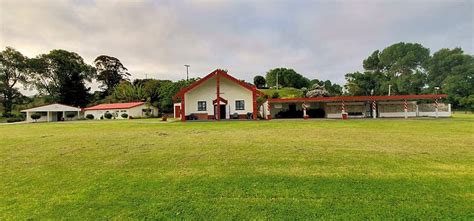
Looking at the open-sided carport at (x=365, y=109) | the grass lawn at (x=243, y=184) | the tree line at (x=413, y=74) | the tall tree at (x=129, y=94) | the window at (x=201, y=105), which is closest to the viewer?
the grass lawn at (x=243, y=184)

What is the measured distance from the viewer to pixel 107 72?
6938 centimetres

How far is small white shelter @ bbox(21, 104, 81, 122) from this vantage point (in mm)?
44531

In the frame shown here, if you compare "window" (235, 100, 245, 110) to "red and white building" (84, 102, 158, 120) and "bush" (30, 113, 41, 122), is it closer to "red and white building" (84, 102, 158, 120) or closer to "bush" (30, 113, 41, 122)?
"red and white building" (84, 102, 158, 120)

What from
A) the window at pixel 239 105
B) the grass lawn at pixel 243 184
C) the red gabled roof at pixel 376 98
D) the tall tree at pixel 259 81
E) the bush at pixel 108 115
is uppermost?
the tall tree at pixel 259 81

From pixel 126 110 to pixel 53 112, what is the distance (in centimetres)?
1444

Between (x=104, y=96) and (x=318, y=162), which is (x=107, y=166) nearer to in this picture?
(x=318, y=162)

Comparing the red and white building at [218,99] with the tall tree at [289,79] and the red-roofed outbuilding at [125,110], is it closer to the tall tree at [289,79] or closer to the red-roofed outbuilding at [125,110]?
the red-roofed outbuilding at [125,110]

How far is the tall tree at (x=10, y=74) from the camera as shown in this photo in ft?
166

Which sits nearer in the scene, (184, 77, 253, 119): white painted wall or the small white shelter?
(184, 77, 253, 119): white painted wall

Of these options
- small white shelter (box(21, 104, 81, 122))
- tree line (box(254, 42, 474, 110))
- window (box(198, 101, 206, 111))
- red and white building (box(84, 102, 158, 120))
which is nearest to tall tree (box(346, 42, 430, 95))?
tree line (box(254, 42, 474, 110))

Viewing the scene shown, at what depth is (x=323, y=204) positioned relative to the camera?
12.7 feet

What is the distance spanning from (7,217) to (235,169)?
382 cm

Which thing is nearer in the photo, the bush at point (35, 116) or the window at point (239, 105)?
the window at point (239, 105)

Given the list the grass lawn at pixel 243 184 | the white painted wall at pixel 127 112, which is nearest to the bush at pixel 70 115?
the white painted wall at pixel 127 112
